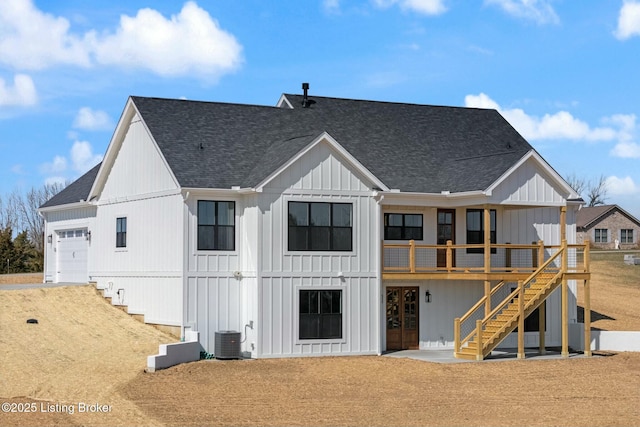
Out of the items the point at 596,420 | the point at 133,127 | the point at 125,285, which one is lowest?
the point at 596,420

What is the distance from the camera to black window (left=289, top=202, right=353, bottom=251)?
31734mm

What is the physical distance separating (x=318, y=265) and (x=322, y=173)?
2.90m

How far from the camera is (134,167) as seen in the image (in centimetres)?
3500

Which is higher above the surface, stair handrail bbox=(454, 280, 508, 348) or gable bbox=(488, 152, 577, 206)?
gable bbox=(488, 152, 577, 206)

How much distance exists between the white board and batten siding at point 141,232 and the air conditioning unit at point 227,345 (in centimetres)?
158

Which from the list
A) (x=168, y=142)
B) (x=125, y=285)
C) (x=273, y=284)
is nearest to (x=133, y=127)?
(x=168, y=142)

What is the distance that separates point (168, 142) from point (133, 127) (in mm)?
2765

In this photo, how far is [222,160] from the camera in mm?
33188

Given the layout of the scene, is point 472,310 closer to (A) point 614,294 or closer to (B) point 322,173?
(B) point 322,173

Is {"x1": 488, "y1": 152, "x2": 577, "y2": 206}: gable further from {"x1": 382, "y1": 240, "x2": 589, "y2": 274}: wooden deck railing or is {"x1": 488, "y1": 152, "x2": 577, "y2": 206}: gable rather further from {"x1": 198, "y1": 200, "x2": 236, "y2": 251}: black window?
{"x1": 198, "y1": 200, "x2": 236, "y2": 251}: black window

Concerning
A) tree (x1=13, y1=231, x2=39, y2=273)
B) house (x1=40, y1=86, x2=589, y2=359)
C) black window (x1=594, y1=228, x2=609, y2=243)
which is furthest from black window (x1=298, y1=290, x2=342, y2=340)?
black window (x1=594, y1=228, x2=609, y2=243)

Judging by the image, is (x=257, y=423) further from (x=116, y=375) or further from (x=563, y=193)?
(x=563, y=193)

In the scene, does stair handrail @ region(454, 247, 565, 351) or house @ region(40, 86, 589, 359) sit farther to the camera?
stair handrail @ region(454, 247, 565, 351)

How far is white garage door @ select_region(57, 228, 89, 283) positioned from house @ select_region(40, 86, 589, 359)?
1.79m
